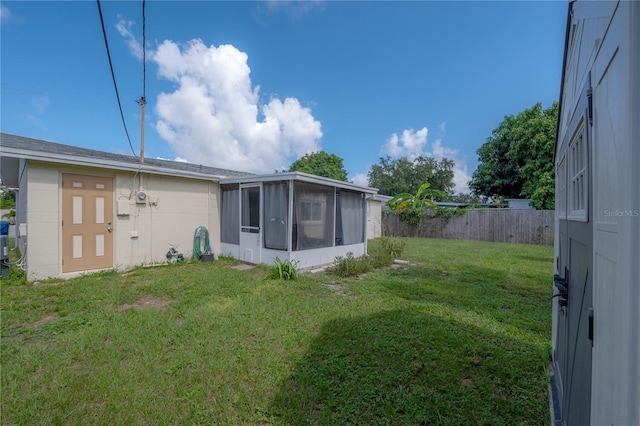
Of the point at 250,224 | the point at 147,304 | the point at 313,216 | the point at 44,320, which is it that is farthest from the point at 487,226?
the point at 44,320

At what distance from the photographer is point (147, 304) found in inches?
174

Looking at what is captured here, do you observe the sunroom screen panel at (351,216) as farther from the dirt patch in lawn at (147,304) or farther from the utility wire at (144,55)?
the utility wire at (144,55)

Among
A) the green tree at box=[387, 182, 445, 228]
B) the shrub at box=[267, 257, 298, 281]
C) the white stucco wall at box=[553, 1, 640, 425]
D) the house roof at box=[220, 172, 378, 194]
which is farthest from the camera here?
the green tree at box=[387, 182, 445, 228]

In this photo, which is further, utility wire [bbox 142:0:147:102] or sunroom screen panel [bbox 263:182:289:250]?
sunroom screen panel [bbox 263:182:289:250]

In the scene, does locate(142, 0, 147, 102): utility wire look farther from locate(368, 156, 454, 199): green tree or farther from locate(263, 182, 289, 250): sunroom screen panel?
locate(368, 156, 454, 199): green tree

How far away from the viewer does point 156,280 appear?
575cm

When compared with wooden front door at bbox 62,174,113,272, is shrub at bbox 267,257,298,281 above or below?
below

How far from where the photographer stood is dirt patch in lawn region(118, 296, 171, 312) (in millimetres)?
4262

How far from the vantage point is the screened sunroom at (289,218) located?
675 centimetres

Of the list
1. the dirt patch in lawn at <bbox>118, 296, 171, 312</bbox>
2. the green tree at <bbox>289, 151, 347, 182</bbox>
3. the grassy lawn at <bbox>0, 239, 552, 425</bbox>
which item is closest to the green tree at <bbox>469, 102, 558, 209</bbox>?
the grassy lawn at <bbox>0, 239, 552, 425</bbox>

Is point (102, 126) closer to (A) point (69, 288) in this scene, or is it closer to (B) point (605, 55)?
(A) point (69, 288)

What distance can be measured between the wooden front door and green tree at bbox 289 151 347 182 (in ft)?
76.0

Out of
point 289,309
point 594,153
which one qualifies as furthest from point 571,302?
point 289,309

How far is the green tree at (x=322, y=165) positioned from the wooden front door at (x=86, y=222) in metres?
23.2
